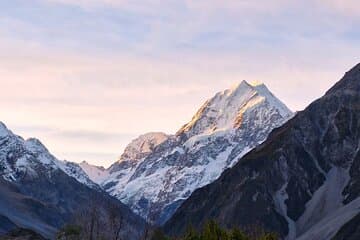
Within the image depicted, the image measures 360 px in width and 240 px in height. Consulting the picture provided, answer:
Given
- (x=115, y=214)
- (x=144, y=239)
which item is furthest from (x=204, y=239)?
(x=115, y=214)

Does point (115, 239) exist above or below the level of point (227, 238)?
above

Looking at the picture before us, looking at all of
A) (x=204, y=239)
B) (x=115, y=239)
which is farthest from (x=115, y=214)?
(x=204, y=239)

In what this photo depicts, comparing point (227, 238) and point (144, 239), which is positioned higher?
point (144, 239)

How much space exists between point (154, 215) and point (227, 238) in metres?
19.5

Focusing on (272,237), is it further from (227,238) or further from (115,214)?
(115,214)

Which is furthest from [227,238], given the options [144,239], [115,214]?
[115,214]

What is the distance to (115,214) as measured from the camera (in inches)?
7480

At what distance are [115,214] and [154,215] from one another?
1399 cm

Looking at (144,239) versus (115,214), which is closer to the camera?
(144,239)

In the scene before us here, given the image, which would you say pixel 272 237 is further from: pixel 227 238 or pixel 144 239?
pixel 144 239

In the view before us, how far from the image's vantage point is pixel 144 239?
176m

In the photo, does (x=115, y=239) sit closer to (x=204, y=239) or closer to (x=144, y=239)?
(x=144, y=239)

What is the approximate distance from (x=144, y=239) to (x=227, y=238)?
1923cm

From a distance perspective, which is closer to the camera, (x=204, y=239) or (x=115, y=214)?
(x=204, y=239)
